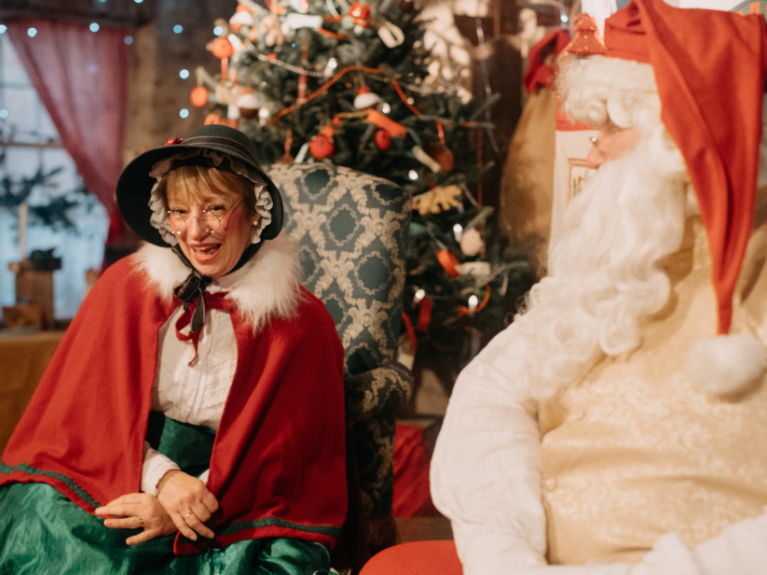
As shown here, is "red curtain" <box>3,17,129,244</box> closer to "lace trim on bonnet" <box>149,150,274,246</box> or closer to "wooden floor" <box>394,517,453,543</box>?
"wooden floor" <box>394,517,453,543</box>

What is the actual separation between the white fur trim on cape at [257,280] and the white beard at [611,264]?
73 cm

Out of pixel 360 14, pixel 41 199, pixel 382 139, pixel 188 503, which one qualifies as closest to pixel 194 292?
pixel 188 503

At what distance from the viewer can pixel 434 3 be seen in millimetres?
4191

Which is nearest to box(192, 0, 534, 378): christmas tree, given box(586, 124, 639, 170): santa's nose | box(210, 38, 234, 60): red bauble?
box(210, 38, 234, 60): red bauble

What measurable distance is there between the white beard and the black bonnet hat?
2.63 ft

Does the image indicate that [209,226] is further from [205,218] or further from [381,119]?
[381,119]

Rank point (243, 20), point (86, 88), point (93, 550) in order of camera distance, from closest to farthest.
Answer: point (93, 550) < point (243, 20) < point (86, 88)

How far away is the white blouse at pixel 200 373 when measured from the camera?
1556 mm

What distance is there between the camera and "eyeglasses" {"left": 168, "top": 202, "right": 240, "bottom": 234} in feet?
4.89

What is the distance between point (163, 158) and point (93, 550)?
3.22ft

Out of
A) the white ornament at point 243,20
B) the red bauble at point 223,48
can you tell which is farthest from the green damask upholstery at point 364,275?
the white ornament at point 243,20

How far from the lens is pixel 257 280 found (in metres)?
1.57

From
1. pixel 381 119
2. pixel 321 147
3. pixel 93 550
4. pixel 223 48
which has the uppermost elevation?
pixel 223 48

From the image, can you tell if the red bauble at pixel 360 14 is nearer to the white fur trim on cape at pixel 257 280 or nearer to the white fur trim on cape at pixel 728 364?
the white fur trim on cape at pixel 257 280
